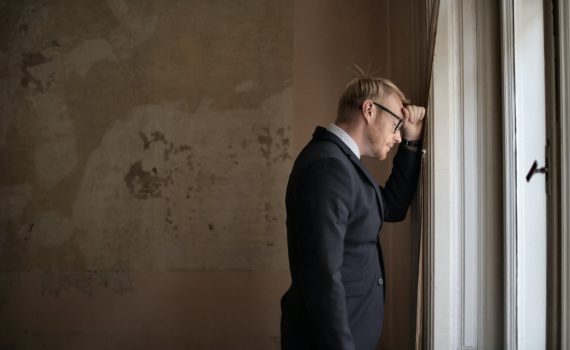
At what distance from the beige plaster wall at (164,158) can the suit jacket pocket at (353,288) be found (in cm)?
91

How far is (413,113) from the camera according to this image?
1.57 metres

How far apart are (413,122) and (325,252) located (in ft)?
2.17

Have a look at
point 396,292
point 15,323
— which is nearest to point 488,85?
point 396,292

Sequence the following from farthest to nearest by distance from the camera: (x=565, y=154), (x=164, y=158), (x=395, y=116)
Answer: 1. (x=164, y=158)
2. (x=395, y=116)
3. (x=565, y=154)

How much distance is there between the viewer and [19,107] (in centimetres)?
275

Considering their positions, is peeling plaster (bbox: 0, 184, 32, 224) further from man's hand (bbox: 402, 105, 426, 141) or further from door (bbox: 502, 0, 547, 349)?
door (bbox: 502, 0, 547, 349)

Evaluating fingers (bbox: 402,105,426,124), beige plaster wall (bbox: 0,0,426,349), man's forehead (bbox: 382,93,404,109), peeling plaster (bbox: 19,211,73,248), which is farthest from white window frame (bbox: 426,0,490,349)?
peeling plaster (bbox: 19,211,73,248)

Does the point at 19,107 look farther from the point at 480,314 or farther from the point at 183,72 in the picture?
the point at 480,314

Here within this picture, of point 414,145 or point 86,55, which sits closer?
point 414,145

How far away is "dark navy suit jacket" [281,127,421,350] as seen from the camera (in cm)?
125

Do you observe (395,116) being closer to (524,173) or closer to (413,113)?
(413,113)

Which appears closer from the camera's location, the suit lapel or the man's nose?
the suit lapel

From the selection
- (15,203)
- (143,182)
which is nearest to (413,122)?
(143,182)

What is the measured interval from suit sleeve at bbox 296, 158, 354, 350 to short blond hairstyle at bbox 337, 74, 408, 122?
0.30 metres
